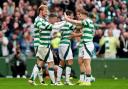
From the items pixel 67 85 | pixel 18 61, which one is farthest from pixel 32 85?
→ pixel 18 61

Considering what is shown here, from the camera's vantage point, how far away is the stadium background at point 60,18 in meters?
30.6

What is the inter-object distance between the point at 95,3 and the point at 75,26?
33.6 feet

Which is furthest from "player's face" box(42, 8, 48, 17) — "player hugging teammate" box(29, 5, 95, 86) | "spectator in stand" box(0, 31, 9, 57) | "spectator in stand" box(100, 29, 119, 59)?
"spectator in stand" box(0, 31, 9, 57)

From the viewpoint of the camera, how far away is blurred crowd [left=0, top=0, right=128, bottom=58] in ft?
102

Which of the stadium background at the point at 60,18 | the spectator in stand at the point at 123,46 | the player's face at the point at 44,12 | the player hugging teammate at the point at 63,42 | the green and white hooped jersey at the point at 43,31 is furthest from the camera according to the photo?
the spectator in stand at the point at 123,46

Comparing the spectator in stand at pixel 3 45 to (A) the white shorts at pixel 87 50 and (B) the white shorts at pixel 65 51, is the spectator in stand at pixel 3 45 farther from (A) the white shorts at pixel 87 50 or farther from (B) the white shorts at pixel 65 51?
(A) the white shorts at pixel 87 50

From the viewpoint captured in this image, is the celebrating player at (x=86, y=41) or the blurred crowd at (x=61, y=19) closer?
the celebrating player at (x=86, y=41)

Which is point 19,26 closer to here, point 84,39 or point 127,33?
point 127,33

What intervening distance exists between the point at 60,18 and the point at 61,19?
0.91 metres

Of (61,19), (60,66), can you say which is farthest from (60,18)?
(60,66)

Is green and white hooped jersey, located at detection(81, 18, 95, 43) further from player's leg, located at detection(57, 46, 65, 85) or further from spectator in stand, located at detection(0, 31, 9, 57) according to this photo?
spectator in stand, located at detection(0, 31, 9, 57)

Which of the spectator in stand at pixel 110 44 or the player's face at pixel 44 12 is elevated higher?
the player's face at pixel 44 12

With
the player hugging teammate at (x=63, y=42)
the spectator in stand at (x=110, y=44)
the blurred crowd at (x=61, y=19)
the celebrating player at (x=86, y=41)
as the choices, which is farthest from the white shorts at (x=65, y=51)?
the spectator in stand at (x=110, y=44)

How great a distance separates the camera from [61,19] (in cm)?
3017
